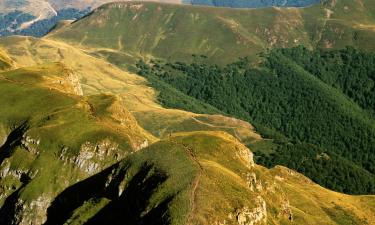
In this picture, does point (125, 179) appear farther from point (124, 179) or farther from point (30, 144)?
point (30, 144)

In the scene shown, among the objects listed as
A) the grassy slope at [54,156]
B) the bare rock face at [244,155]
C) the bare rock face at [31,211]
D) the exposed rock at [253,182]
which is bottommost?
the bare rock face at [31,211]

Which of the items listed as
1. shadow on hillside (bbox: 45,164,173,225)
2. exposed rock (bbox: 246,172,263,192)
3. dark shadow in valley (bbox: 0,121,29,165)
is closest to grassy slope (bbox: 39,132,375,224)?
shadow on hillside (bbox: 45,164,173,225)

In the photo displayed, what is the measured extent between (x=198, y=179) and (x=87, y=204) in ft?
135

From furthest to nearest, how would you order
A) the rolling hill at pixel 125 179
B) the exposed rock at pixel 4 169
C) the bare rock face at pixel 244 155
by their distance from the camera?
the exposed rock at pixel 4 169, the bare rock face at pixel 244 155, the rolling hill at pixel 125 179

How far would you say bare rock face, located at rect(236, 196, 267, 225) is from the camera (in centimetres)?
12644

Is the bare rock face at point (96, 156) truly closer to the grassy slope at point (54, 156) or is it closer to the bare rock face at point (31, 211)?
the grassy slope at point (54, 156)

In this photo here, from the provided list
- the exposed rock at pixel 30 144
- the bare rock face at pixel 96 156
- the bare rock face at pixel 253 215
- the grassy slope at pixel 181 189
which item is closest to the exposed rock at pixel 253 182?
the grassy slope at pixel 181 189

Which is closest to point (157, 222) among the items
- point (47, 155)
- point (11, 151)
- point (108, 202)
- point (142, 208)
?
point (142, 208)

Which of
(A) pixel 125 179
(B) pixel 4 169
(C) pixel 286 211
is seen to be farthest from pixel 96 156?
(C) pixel 286 211

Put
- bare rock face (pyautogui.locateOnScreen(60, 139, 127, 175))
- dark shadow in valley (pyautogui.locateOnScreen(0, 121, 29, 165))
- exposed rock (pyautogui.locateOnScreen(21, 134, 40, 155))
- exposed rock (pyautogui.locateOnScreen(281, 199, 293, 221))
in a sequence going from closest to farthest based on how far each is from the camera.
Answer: exposed rock (pyautogui.locateOnScreen(281, 199, 293, 221)) → bare rock face (pyautogui.locateOnScreen(60, 139, 127, 175)) → exposed rock (pyautogui.locateOnScreen(21, 134, 40, 155)) → dark shadow in valley (pyautogui.locateOnScreen(0, 121, 29, 165))

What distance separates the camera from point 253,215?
132 meters

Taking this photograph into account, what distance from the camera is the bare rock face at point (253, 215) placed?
12644cm

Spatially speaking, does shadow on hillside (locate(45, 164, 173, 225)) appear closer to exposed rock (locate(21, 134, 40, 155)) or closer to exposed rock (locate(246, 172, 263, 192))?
exposed rock (locate(21, 134, 40, 155))

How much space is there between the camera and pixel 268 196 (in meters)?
170
